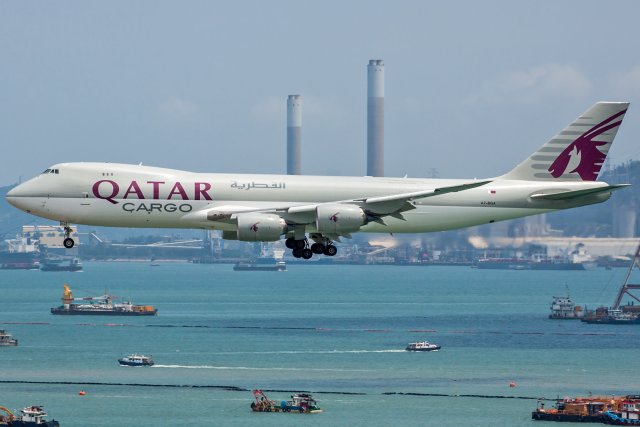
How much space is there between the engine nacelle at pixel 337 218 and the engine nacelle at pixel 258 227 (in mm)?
2492

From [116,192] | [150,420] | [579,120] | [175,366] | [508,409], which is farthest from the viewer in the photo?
[175,366]

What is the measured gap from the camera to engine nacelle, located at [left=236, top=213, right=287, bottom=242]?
77975 millimetres

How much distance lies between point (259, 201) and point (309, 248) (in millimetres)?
4527

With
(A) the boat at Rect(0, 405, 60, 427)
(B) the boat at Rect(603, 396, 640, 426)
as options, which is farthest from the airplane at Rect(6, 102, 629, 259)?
(B) the boat at Rect(603, 396, 640, 426)

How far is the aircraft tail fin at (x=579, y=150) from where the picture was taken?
88.9m

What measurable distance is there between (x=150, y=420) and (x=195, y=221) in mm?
63624

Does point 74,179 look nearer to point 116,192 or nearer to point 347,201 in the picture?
point 116,192

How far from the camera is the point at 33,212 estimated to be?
81125 millimetres

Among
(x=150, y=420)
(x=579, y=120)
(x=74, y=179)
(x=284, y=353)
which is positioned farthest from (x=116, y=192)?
(x=284, y=353)

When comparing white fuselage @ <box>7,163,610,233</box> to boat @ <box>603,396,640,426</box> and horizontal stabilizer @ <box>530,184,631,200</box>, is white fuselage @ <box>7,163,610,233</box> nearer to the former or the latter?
horizontal stabilizer @ <box>530,184,631,200</box>

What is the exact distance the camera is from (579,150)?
89688 mm

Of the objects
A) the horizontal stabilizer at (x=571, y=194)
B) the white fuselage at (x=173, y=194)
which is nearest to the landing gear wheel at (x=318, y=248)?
the white fuselage at (x=173, y=194)

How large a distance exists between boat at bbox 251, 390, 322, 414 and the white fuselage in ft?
210

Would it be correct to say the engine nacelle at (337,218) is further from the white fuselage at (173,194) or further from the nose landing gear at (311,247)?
the nose landing gear at (311,247)
